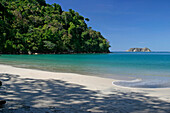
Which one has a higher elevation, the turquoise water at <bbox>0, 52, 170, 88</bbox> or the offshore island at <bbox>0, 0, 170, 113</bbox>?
Result: the offshore island at <bbox>0, 0, 170, 113</bbox>

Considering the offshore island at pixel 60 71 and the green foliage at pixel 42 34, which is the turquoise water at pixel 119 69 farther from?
the green foliage at pixel 42 34

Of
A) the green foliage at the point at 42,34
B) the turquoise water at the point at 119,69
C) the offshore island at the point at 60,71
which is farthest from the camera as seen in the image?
the green foliage at the point at 42,34

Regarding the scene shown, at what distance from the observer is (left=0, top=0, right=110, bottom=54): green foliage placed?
65.9 metres

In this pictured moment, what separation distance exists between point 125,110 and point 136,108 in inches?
14.9

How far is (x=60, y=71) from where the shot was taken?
13.7 m

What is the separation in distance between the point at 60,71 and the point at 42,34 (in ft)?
221

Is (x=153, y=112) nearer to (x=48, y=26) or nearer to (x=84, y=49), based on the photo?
(x=48, y=26)

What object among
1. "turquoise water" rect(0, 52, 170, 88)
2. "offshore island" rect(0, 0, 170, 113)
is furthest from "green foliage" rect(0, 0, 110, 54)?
"turquoise water" rect(0, 52, 170, 88)

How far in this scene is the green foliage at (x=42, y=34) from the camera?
65.9 meters

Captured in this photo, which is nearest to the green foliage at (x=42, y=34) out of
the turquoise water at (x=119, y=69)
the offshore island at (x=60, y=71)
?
the offshore island at (x=60, y=71)

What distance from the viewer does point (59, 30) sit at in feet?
305

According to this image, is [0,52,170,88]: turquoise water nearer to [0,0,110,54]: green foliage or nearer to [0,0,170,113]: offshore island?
[0,0,170,113]: offshore island

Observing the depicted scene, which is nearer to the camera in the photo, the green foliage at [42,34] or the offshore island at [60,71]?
the offshore island at [60,71]

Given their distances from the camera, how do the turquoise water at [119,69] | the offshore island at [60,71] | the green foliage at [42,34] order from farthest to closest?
the green foliage at [42,34] < the turquoise water at [119,69] < the offshore island at [60,71]
